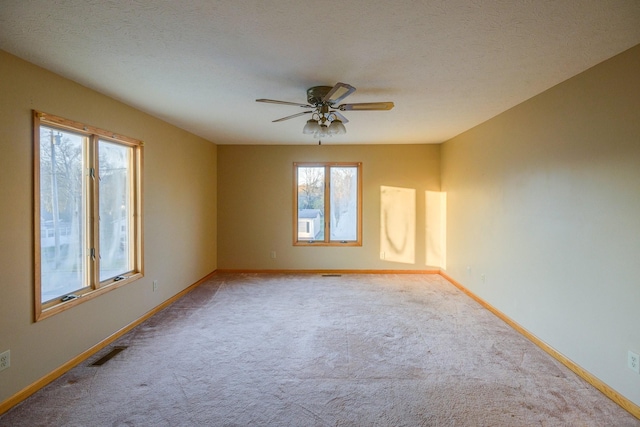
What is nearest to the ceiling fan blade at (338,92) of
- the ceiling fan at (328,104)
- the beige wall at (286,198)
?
the ceiling fan at (328,104)


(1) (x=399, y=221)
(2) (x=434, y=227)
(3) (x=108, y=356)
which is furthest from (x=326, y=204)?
(3) (x=108, y=356)

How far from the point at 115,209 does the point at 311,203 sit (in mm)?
3394

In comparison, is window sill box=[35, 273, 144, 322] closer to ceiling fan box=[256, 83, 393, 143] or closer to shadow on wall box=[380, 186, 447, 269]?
ceiling fan box=[256, 83, 393, 143]

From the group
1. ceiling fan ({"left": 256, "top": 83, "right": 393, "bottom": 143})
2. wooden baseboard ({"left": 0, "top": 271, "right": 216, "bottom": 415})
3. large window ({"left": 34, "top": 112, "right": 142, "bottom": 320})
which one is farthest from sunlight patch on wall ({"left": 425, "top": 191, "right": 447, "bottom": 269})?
large window ({"left": 34, "top": 112, "right": 142, "bottom": 320})

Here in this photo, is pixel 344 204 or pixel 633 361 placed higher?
pixel 344 204

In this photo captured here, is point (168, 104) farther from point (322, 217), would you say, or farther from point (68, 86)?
point (322, 217)

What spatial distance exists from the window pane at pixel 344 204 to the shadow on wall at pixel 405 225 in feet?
1.74

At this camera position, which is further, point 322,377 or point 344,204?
point 344,204

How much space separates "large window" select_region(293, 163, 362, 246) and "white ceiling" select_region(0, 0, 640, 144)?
282cm

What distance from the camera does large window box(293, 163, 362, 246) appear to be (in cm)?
607

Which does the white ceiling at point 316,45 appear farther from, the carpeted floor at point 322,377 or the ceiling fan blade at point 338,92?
the carpeted floor at point 322,377

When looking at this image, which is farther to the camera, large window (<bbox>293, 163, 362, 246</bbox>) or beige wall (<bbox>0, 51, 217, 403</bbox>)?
large window (<bbox>293, 163, 362, 246</bbox>)

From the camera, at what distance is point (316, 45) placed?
2094 mm

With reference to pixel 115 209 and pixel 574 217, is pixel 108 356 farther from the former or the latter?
pixel 574 217
